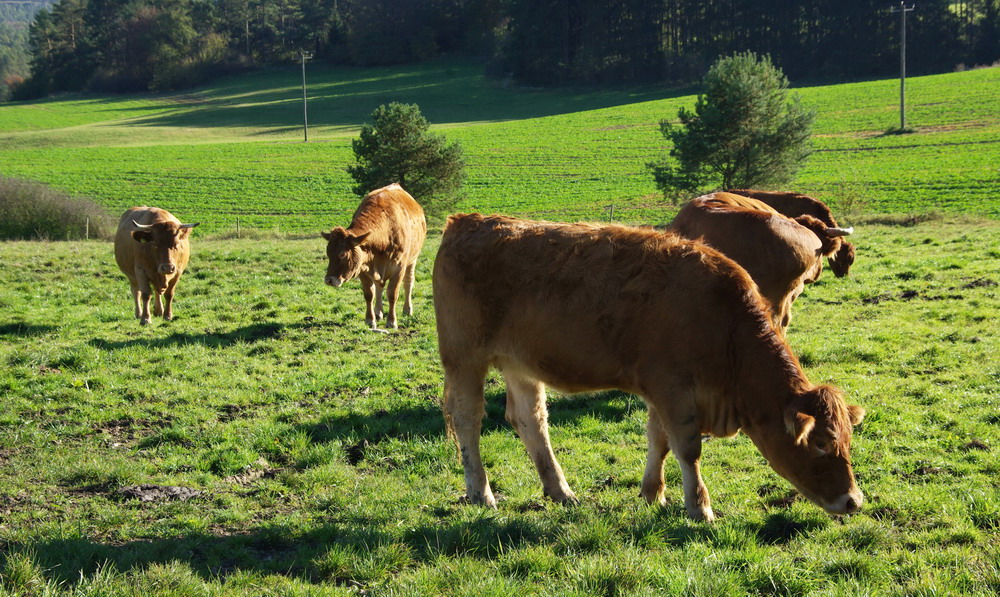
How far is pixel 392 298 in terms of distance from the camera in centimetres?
1481

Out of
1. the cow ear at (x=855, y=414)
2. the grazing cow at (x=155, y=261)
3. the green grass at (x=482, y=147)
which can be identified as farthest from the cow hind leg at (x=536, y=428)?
the green grass at (x=482, y=147)

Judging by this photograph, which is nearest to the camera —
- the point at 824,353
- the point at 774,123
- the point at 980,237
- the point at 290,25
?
the point at 824,353

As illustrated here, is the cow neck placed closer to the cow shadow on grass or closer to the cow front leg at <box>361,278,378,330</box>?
the cow shadow on grass

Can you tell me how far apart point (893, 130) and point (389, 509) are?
204 feet

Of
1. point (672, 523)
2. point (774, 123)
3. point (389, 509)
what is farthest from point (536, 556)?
point (774, 123)

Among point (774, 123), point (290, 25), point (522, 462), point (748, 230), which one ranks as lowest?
point (522, 462)

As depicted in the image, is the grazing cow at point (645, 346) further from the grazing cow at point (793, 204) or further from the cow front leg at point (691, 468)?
the grazing cow at point (793, 204)

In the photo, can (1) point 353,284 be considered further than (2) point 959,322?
Yes

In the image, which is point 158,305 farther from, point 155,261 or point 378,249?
point 378,249

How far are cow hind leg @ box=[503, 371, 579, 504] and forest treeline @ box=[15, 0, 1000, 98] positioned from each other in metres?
92.6

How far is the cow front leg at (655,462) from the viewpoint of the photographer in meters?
6.19

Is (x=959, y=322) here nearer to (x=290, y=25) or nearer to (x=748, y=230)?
(x=748, y=230)

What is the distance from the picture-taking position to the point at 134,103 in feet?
343

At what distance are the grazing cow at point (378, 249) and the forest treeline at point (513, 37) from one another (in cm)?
8417
